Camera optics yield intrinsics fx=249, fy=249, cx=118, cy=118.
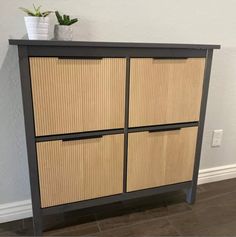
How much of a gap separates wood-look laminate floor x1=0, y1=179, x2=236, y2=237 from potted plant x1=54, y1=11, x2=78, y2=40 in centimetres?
105

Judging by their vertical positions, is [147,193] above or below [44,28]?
below

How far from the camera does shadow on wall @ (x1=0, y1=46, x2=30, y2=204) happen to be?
1.31 metres

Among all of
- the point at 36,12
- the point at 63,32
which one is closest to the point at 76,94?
the point at 63,32

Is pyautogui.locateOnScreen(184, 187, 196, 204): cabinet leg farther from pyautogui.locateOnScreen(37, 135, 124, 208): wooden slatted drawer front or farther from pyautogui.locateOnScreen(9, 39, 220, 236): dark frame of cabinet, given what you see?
pyautogui.locateOnScreen(37, 135, 124, 208): wooden slatted drawer front

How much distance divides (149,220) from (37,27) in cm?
123

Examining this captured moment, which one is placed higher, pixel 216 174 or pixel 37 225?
pixel 37 225

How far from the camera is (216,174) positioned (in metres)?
1.97

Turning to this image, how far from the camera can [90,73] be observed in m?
1.19

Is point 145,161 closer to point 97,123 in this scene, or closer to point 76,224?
point 97,123

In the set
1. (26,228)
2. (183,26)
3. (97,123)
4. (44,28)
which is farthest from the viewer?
(183,26)

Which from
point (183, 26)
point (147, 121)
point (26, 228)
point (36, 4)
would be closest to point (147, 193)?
point (147, 121)

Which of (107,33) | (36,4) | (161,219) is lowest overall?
(161,219)

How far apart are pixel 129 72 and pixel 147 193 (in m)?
0.73

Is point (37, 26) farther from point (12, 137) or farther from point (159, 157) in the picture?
point (159, 157)
